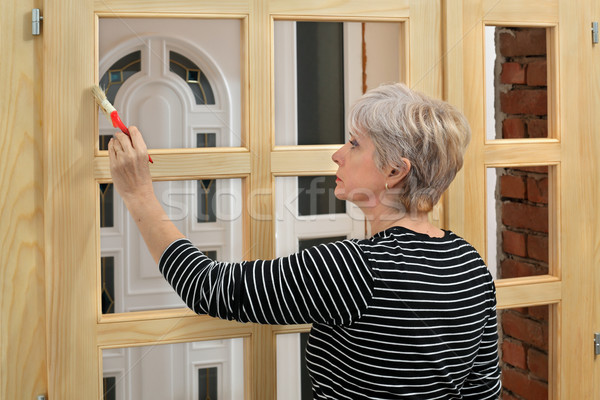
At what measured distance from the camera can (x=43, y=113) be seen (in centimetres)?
117

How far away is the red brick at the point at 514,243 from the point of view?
1694 mm

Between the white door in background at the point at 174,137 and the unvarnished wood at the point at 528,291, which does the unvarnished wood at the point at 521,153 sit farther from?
the white door in background at the point at 174,137

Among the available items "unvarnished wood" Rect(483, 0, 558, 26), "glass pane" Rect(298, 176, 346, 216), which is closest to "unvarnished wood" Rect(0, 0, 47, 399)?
"glass pane" Rect(298, 176, 346, 216)

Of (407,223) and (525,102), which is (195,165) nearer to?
(407,223)

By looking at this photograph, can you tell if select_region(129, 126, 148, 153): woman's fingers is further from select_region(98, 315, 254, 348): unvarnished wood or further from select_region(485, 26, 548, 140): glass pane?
select_region(485, 26, 548, 140): glass pane

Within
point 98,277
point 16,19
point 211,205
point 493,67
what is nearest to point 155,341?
point 98,277

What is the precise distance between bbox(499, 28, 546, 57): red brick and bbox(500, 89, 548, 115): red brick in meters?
0.10

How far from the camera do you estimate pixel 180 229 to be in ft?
5.33

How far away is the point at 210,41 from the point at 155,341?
2.20 ft

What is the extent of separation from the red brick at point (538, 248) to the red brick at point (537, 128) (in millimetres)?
260

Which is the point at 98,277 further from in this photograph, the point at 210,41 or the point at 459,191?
the point at 459,191

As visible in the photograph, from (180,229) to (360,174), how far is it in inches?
25.2

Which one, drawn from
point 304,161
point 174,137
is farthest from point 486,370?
point 174,137

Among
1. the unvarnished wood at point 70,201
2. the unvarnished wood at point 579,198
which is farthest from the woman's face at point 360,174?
the unvarnished wood at point 579,198
